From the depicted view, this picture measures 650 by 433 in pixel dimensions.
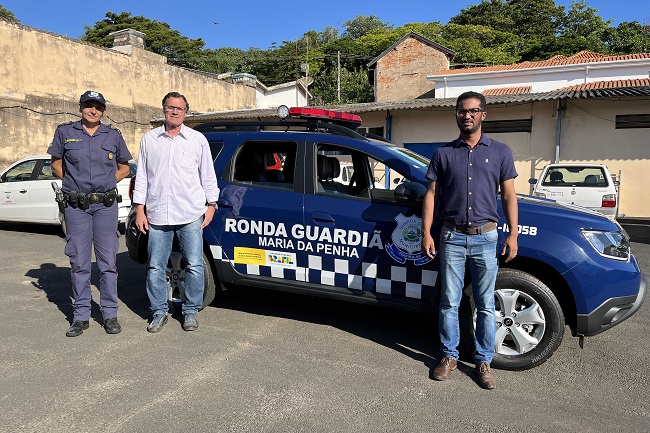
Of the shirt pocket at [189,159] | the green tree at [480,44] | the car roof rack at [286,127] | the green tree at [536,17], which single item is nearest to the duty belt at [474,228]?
the car roof rack at [286,127]

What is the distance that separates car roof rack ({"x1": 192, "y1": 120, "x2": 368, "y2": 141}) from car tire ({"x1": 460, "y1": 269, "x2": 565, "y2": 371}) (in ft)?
5.42

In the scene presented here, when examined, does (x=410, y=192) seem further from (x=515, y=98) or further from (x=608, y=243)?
(x=515, y=98)

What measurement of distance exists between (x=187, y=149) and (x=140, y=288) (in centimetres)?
225

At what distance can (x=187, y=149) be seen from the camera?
3.99 metres

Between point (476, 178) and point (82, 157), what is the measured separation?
3.03m

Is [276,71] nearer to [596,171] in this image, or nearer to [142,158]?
[596,171]

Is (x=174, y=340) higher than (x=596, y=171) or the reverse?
the reverse

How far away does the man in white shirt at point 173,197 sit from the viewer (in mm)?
3932

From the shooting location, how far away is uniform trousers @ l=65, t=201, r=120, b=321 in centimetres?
396

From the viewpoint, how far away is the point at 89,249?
4.05m

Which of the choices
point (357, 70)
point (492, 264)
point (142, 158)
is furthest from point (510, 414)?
point (357, 70)

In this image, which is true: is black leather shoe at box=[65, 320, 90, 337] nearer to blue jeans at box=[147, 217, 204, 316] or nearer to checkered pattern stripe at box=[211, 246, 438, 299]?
blue jeans at box=[147, 217, 204, 316]

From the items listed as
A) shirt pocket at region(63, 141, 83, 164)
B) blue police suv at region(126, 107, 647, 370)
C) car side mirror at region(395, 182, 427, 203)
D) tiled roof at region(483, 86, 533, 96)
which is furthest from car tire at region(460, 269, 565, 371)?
tiled roof at region(483, 86, 533, 96)

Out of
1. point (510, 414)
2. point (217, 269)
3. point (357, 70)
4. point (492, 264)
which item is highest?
point (357, 70)
